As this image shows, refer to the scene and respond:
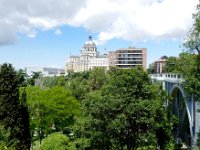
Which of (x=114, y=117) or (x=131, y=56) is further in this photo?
(x=131, y=56)

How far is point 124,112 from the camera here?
3122 centimetres

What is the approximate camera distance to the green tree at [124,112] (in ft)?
102

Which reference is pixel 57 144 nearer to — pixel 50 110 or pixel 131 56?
Answer: pixel 50 110

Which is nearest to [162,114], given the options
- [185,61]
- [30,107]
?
[185,61]

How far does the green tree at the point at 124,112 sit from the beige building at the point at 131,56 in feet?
486

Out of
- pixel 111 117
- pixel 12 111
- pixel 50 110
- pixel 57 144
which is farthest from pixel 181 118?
pixel 12 111

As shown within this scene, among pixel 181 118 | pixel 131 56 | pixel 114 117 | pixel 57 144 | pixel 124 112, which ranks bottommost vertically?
pixel 57 144

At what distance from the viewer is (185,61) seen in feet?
67.6

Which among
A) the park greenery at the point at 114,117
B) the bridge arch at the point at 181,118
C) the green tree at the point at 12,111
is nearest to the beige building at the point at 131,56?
the bridge arch at the point at 181,118

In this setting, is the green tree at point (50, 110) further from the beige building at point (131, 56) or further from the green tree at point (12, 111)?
the beige building at point (131, 56)

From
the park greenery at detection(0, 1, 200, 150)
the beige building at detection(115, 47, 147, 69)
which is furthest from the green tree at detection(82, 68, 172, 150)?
the beige building at detection(115, 47, 147, 69)

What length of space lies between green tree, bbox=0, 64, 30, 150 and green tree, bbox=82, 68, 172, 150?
7.44 meters

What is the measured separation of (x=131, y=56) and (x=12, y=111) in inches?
5801

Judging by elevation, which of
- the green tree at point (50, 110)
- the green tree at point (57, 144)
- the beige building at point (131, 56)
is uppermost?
the beige building at point (131, 56)
